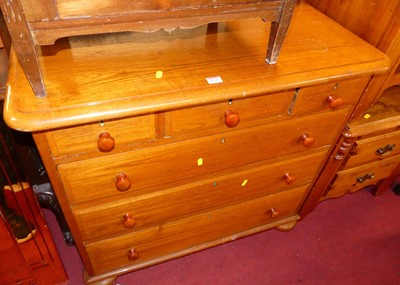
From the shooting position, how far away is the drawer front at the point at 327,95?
1.22m

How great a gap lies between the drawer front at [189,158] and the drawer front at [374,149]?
13.4 inches

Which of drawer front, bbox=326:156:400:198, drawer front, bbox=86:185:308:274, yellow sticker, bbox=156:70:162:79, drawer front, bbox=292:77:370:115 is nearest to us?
yellow sticker, bbox=156:70:162:79

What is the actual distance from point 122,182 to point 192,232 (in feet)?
2.11

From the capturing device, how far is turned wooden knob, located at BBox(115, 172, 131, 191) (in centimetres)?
112

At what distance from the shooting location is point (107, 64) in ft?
3.45

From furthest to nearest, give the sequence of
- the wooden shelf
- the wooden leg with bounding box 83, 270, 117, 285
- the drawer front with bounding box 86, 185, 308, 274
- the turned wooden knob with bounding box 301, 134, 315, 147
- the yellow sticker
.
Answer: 1. the wooden leg with bounding box 83, 270, 117, 285
2. the drawer front with bounding box 86, 185, 308, 274
3. the turned wooden knob with bounding box 301, 134, 315, 147
4. the yellow sticker
5. the wooden shelf

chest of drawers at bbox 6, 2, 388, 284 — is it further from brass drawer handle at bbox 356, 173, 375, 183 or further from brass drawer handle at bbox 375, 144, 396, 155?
brass drawer handle at bbox 356, 173, 375, 183

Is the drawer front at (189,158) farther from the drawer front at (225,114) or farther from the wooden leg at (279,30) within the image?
the wooden leg at (279,30)

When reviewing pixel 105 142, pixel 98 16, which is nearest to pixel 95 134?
pixel 105 142

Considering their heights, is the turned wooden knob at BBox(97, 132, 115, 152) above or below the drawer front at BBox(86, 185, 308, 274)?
above

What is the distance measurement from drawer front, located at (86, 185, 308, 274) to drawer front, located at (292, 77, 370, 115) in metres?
0.58

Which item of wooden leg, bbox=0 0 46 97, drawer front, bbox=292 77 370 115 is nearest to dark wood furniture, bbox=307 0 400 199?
drawer front, bbox=292 77 370 115

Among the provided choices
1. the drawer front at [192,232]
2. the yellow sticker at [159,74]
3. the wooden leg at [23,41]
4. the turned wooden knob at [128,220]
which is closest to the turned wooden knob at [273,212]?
the drawer front at [192,232]

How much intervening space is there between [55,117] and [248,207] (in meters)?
1.10
